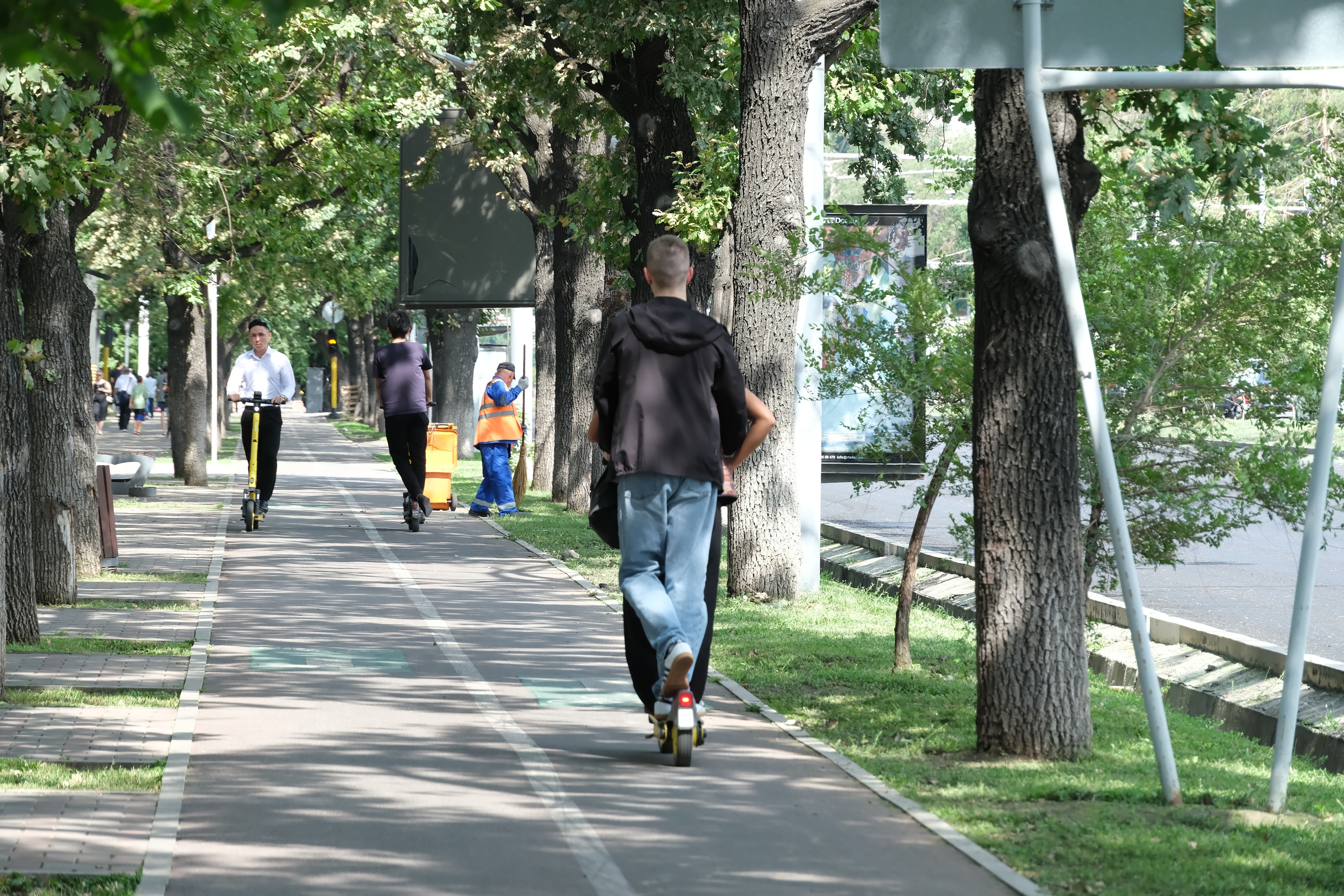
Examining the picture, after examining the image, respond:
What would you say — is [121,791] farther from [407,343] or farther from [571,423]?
[571,423]

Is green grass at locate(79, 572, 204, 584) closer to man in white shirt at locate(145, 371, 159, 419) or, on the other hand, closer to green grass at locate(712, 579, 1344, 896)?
green grass at locate(712, 579, 1344, 896)

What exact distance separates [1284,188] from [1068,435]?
11.9 ft

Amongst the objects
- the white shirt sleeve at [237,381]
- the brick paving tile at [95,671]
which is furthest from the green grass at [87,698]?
the white shirt sleeve at [237,381]

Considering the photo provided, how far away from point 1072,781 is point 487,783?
2.15 meters

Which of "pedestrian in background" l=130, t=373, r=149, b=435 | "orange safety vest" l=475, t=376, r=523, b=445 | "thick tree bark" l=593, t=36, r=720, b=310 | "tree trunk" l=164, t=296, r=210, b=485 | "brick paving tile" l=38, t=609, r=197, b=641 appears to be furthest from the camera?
"pedestrian in background" l=130, t=373, r=149, b=435

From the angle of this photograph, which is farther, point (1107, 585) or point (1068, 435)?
point (1107, 585)

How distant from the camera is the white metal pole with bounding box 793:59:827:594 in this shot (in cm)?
1309

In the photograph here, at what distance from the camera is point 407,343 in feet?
58.9

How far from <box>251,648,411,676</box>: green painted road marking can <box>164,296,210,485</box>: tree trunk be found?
57.6 ft

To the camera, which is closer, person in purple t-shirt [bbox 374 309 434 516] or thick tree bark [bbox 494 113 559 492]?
person in purple t-shirt [bbox 374 309 434 516]

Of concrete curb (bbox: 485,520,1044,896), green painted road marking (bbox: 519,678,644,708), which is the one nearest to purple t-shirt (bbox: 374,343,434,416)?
concrete curb (bbox: 485,520,1044,896)

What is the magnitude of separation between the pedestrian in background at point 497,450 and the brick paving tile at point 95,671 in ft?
36.2

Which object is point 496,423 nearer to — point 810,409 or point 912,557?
point 810,409

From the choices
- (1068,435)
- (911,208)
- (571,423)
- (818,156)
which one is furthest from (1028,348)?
(571,423)
